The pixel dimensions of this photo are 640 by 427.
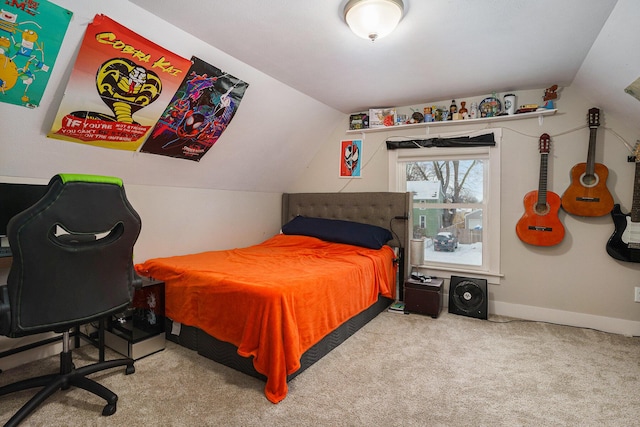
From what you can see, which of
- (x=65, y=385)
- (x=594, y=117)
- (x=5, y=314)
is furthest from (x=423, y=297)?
(x=5, y=314)

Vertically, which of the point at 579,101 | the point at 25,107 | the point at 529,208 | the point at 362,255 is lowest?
the point at 362,255

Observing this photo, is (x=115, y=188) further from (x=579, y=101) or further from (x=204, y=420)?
(x=579, y=101)

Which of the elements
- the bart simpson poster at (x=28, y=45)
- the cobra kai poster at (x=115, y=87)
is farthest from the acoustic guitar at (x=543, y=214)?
the bart simpson poster at (x=28, y=45)

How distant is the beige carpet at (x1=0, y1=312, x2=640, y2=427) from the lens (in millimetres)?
1691

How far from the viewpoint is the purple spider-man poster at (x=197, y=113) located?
96.8 inches

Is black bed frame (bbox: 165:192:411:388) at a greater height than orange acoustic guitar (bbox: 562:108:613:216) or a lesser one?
lesser

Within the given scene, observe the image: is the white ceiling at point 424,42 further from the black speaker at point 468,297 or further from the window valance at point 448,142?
the black speaker at point 468,297

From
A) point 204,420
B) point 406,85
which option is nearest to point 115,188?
point 204,420

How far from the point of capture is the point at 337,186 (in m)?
4.19

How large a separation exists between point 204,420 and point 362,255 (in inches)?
74.0

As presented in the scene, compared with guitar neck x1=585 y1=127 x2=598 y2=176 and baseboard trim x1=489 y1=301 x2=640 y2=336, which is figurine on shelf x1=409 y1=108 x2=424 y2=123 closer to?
guitar neck x1=585 y1=127 x2=598 y2=176

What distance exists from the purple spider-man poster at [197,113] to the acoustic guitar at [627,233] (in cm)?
329

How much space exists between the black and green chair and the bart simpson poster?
81 cm

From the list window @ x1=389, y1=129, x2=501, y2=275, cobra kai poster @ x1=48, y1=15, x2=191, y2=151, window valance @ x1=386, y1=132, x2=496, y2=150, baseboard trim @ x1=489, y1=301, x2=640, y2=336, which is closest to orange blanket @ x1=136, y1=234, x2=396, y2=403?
window @ x1=389, y1=129, x2=501, y2=275
